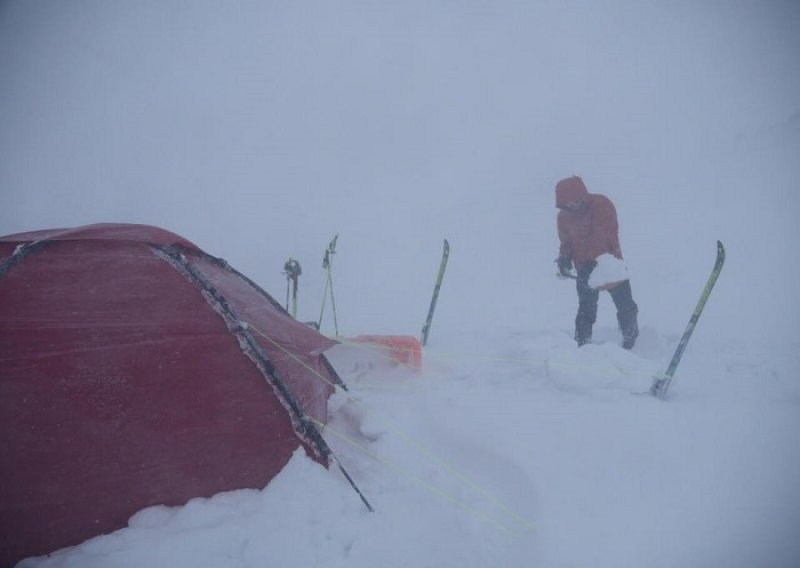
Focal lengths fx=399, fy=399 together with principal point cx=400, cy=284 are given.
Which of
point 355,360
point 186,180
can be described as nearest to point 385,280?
point 355,360

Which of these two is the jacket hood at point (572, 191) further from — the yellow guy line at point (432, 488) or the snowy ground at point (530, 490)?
the yellow guy line at point (432, 488)

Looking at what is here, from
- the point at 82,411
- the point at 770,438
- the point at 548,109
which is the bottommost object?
the point at 770,438

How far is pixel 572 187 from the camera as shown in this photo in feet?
15.8

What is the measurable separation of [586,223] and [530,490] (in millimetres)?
3445

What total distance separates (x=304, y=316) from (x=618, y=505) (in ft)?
22.4

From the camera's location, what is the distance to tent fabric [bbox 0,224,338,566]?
204 centimetres

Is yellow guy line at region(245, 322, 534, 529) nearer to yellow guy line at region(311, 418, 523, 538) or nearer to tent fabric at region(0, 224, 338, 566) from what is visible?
yellow guy line at region(311, 418, 523, 538)

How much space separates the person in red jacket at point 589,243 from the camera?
4664 mm

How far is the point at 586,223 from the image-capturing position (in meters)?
4.82

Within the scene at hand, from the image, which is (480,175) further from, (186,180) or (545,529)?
(545,529)

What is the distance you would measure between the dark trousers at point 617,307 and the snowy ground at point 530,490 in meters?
1.20

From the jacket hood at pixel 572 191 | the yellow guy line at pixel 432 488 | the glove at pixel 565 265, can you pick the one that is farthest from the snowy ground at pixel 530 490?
the jacket hood at pixel 572 191

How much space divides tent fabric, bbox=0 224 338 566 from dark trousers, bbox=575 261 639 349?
3725 mm

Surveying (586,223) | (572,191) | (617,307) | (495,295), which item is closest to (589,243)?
(586,223)
